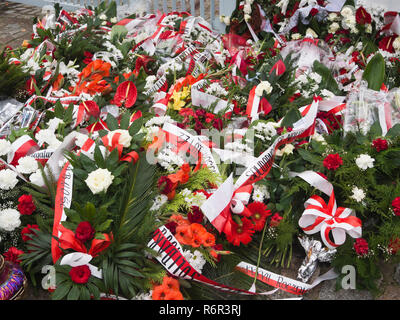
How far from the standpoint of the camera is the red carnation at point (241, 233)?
6.22 feet

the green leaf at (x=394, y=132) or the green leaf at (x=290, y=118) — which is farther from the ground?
the green leaf at (x=394, y=132)

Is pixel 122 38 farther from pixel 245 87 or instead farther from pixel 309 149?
pixel 309 149

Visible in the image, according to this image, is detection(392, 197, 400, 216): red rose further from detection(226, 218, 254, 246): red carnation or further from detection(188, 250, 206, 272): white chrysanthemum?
detection(188, 250, 206, 272): white chrysanthemum

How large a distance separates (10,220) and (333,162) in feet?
4.99

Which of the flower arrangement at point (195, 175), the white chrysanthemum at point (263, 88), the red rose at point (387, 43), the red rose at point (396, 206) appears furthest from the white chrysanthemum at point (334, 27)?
the red rose at point (396, 206)

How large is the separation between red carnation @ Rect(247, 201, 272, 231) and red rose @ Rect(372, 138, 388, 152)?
62 cm

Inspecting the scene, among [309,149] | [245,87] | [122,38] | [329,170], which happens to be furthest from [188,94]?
[122,38]

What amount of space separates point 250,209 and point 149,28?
2721 mm

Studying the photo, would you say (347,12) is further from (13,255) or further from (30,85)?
(13,255)

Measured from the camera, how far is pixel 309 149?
227 centimetres

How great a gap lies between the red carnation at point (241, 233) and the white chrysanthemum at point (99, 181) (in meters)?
0.60

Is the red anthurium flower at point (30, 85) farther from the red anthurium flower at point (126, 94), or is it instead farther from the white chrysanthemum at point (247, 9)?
the white chrysanthemum at point (247, 9)

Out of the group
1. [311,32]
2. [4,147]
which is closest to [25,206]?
[4,147]
